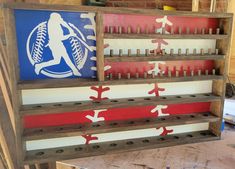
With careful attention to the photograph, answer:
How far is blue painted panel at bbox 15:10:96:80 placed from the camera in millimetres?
787

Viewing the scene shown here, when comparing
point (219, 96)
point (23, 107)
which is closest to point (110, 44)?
point (23, 107)

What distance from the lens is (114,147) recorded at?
92 centimetres

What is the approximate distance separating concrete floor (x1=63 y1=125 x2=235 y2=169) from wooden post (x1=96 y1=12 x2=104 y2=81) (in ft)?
1.04

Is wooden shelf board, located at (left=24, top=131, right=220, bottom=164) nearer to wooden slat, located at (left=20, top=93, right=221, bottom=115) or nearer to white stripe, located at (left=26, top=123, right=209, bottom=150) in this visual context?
white stripe, located at (left=26, top=123, right=209, bottom=150)

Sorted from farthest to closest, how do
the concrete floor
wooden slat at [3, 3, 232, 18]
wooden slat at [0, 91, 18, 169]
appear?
wooden slat at [0, 91, 18, 169] < the concrete floor < wooden slat at [3, 3, 232, 18]

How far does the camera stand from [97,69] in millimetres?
849

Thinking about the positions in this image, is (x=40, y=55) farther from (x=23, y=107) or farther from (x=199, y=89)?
(x=199, y=89)

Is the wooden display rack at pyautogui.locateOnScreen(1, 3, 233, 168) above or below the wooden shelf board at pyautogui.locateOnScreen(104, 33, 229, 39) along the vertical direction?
below

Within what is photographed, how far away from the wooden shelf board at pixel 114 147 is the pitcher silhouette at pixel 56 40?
0.32 metres

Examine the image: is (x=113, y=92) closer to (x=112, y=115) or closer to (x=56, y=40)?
(x=112, y=115)

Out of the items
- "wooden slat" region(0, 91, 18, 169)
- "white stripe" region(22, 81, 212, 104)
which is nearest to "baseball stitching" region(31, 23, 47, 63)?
"white stripe" region(22, 81, 212, 104)

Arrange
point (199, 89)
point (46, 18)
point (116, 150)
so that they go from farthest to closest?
point (199, 89) < point (116, 150) < point (46, 18)

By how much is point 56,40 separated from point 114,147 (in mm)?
476

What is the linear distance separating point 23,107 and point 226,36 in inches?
33.3
